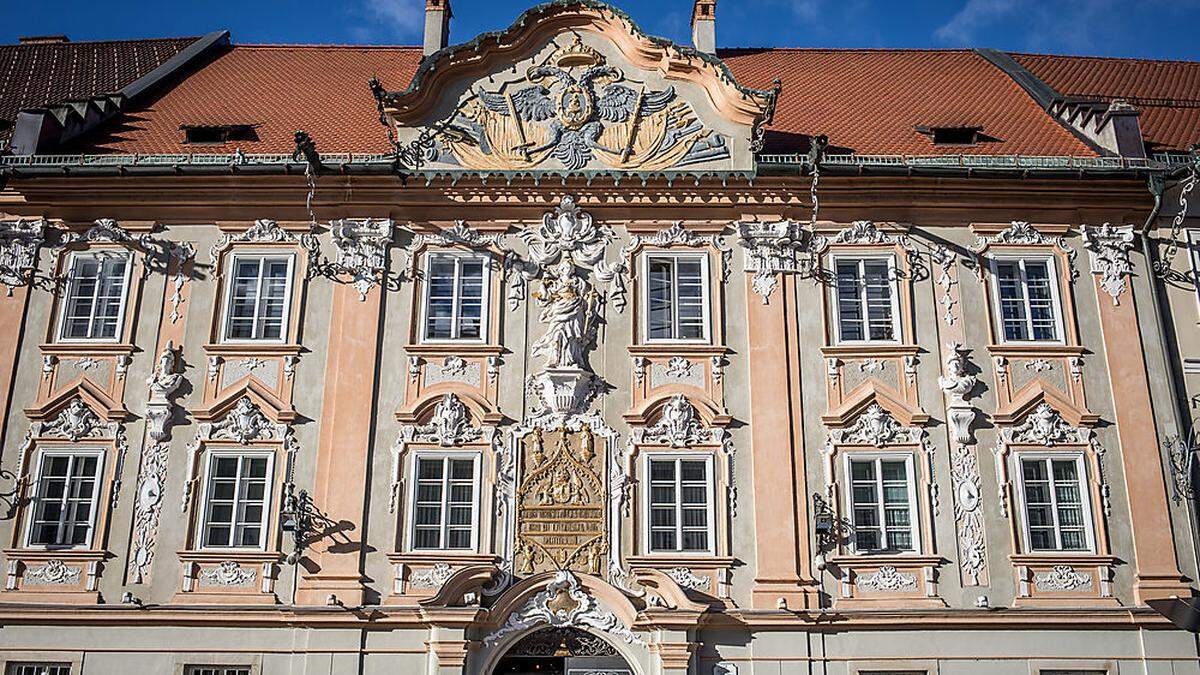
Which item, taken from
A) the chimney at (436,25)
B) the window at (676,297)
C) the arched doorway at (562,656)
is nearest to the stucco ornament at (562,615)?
the arched doorway at (562,656)

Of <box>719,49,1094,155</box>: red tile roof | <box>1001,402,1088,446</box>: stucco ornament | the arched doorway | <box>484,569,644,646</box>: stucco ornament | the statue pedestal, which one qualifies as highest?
<box>719,49,1094,155</box>: red tile roof

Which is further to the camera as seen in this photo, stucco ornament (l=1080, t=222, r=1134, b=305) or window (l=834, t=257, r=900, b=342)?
stucco ornament (l=1080, t=222, r=1134, b=305)

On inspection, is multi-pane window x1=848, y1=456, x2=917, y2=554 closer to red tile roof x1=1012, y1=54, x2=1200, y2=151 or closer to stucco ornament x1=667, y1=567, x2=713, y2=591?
stucco ornament x1=667, y1=567, x2=713, y2=591

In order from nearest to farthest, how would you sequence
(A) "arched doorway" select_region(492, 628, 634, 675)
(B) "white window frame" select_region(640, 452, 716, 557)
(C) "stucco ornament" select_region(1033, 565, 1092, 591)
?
(A) "arched doorway" select_region(492, 628, 634, 675)
(C) "stucco ornament" select_region(1033, 565, 1092, 591)
(B) "white window frame" select_region(640, 452, 716, 557)

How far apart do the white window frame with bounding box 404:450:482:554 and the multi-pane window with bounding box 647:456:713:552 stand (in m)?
2.74

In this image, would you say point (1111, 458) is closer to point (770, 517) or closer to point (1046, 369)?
point (1046, 369)

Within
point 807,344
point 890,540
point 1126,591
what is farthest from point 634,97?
point 1126,591

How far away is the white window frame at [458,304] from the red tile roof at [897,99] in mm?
6534

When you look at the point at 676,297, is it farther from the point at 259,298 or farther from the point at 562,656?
the point at 259,298

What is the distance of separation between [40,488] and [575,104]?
1107 centimetres

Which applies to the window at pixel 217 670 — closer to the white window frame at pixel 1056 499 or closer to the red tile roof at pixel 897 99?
the white window frame at pixel 1056 499

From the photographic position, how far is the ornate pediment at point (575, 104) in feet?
65.5

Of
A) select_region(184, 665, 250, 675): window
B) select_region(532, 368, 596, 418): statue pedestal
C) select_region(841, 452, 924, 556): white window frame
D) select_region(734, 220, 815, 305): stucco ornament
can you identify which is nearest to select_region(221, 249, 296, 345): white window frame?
select_region(532, 368, 596, 418): statue pedestal

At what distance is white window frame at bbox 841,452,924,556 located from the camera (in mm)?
17750
